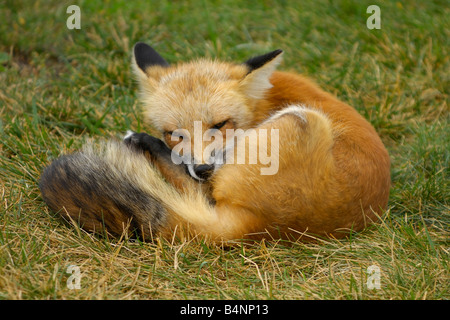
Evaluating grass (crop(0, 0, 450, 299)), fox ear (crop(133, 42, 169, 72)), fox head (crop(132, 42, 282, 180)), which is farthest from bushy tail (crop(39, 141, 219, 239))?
fox ear (crop(133, 42, 169, 72))

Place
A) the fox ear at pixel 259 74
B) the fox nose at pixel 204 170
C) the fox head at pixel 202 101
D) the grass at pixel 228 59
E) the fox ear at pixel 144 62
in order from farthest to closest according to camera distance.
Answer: the fox ear at pixel 144 62 → the fox ear at pixel 259 74 → the fox head at pixel 202 101 → the fox nose at pixel 204 170 → the grass at pixel 228 59

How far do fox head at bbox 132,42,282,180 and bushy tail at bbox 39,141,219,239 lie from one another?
0.42 metres

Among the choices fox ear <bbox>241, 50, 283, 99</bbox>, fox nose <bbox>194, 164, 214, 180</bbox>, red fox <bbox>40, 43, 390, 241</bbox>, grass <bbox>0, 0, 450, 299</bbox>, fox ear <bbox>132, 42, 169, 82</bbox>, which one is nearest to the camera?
grass <bbox>0, 0, 450, 299</bbox>

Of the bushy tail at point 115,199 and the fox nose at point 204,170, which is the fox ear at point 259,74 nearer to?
the fox nose at point 204,170

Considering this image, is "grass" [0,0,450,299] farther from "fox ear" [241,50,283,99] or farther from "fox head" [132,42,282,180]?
"fox ear" [241,50,283,99]

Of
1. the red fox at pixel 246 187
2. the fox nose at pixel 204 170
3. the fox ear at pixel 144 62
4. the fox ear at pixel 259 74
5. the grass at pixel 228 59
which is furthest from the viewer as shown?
the fox ear at pixel 144 62

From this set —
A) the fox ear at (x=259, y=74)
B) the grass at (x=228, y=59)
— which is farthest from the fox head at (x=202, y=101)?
the grass at (x=228, y=59)

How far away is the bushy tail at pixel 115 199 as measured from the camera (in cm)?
300

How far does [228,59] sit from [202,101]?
2.15 metres

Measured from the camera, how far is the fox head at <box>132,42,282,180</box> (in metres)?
3.58

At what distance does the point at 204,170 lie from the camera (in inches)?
133

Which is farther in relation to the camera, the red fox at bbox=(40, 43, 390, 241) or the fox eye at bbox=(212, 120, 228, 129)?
the fox eye at bbox=(212, 120, 228, 129)

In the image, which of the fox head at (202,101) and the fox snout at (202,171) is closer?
the fox snout at (202,171)

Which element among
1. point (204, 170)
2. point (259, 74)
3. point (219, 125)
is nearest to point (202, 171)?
point (204, 170)
